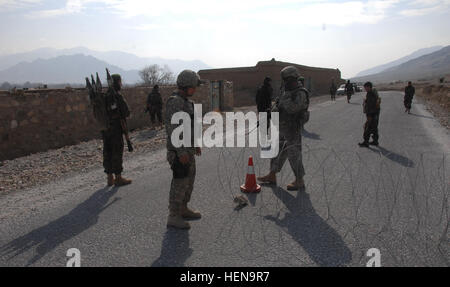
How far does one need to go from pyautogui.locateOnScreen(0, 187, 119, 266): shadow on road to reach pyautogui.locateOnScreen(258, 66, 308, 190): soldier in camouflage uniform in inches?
109

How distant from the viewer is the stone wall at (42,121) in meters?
9.74

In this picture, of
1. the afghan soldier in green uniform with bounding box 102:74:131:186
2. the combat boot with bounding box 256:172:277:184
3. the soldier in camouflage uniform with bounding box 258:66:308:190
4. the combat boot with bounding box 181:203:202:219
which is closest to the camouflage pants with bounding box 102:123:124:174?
the afghan soldier in green uniform with bounding box 102:74:131:186

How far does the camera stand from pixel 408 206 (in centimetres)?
481

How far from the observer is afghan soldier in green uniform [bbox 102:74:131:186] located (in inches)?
233

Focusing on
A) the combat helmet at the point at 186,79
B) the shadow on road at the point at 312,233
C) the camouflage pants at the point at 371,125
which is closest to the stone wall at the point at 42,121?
the combat helmet at the point at 186,79

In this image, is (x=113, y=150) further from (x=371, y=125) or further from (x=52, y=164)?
(x=371, y=125)

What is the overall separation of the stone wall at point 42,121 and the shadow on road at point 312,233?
830 cm

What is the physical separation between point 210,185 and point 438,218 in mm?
3342

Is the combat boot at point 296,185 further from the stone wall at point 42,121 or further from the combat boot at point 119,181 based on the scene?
the stone wall at point 42,121

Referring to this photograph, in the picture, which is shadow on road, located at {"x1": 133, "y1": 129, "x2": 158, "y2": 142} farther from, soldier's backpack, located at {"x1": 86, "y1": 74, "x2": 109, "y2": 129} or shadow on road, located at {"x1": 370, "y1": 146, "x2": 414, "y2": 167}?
shadow on road, located at {"x1": 370, "y1": 146, "x2": 414, "y2": 167}

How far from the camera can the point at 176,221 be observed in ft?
13.5

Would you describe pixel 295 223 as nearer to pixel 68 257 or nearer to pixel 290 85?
pixel 290 85

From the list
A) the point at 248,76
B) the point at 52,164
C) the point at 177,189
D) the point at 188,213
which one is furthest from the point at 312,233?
the point at 248,76

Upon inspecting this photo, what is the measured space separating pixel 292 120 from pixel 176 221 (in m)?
2.51
